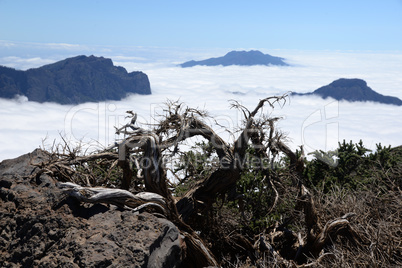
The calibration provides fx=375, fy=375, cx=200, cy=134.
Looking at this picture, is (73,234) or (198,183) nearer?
(73,234)

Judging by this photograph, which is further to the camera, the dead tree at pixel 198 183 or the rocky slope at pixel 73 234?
the dead tree at pixel 198 183

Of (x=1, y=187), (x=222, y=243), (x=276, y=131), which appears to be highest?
(x=276, y=131)

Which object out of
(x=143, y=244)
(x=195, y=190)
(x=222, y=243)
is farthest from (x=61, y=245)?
(x=222, y=243)

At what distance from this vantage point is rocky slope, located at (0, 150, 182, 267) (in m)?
3.55

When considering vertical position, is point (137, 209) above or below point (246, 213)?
above

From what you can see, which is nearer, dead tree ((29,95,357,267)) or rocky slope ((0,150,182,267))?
rocky slope ((0,150,182,267))

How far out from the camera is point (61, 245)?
3.63m

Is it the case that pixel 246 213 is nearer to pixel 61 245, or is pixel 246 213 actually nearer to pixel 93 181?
pixel 93 181

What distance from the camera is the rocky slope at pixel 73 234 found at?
11.7 ft

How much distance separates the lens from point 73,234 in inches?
147

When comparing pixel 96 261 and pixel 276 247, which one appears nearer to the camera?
pixel 96 261

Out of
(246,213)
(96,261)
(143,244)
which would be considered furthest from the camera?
(246,213)

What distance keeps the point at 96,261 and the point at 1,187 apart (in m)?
1.79

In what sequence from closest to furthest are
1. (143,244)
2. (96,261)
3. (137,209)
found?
(96,261) → (143,244) → (137,209)
